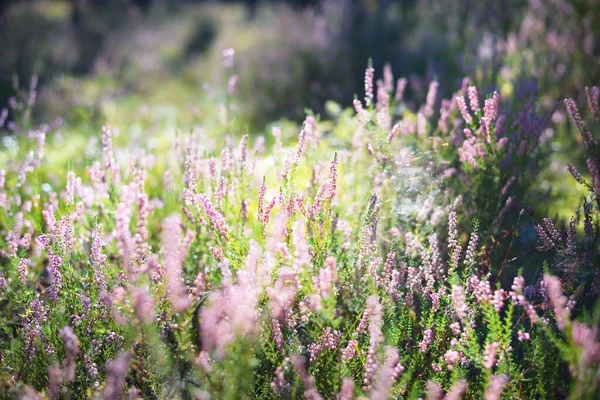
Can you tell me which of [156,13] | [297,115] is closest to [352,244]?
[297,115]

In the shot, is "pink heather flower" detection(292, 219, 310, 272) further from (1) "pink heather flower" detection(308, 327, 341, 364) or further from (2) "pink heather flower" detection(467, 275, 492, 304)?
(2) "pink heather flower" detection(467, 275, 492, 304)

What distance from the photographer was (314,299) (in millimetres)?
1575

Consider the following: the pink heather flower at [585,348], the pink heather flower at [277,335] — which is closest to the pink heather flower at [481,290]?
the pink heather flower at [585,348]

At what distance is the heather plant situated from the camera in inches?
58.1

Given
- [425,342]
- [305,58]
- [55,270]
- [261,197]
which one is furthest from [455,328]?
[305,58]

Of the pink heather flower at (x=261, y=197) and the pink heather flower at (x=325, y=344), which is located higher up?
the pink heather flower at (x=261, y=197)

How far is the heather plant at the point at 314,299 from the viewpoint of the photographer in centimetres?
147

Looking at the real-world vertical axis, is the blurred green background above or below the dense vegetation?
above

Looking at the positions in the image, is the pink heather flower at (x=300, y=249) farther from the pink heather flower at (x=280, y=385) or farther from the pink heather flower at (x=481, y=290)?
the pink heather flower at (x=481, y=290)

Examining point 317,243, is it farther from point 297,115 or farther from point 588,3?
point 588,3

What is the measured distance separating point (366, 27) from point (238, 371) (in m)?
4.91

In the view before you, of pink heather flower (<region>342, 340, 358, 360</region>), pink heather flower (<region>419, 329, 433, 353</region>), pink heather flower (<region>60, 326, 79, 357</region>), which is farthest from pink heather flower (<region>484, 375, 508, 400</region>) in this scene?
pink heather flower (<region>60, 326, 79, 357</region>)

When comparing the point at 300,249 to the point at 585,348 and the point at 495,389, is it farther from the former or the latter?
the point at 585,348

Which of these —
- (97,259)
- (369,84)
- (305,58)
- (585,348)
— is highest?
(305,58)
